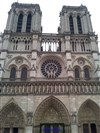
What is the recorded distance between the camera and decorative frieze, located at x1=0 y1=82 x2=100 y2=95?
18828 mm

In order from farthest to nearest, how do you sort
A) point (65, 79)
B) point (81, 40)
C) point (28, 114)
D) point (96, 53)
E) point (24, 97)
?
point (81, 40), point (96, 53), point (65, 79), point (24, 97), point (28, 114)

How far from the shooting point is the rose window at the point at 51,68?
21.6 m

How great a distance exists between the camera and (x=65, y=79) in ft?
68.7

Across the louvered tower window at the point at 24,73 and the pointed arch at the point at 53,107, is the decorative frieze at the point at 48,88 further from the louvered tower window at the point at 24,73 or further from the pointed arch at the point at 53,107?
the louvered tower window at the point at 24,73

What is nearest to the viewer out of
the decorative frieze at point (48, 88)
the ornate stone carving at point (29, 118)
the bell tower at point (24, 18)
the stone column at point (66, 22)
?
the ornate stone carving at point (29, 118)

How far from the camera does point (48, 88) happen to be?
753 inches

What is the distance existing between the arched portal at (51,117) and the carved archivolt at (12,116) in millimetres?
1681

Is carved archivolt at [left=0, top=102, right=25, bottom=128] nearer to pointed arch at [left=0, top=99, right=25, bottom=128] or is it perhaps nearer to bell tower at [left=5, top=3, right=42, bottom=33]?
pointed arch at [left=0, top=99, right=25, bottom=128]

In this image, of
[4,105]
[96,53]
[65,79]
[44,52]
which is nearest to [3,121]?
[4,105]

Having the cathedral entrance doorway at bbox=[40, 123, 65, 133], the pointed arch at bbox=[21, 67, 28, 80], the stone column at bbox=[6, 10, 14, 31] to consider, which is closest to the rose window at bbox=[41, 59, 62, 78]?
the pointed arch at bbox=[21, 67, 28, 80]

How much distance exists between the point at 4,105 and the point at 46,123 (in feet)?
15.8

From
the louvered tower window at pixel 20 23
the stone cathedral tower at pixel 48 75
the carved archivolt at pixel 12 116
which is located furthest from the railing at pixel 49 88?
the louvered tower window at pixel 20 23

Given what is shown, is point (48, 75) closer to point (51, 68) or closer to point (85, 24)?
point (51, 68)

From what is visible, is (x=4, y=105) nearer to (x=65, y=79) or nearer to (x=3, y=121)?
(x=3, y=121)
